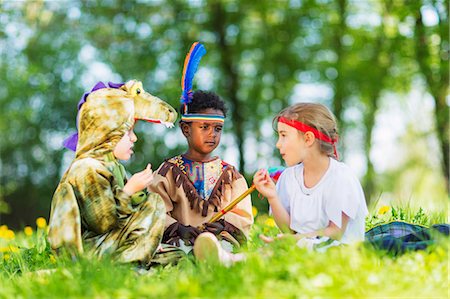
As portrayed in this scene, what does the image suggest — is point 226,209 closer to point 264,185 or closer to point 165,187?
point 264,185

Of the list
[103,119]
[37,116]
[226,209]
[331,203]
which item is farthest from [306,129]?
[37,116]

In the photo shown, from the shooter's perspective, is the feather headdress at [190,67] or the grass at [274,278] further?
the feather headdress at [190,67]

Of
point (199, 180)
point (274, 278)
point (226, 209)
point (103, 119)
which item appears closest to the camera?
point (274, 278)

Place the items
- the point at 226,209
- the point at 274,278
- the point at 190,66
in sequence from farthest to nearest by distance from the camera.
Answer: the point at 190,66 < the point at 226,209 < the point at 274,278

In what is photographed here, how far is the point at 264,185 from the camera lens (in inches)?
164

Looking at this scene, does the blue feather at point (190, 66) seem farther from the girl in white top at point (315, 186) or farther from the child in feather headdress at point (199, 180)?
the girl in white top at point (315, 186)

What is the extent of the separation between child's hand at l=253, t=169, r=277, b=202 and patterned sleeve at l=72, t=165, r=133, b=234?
871 mm

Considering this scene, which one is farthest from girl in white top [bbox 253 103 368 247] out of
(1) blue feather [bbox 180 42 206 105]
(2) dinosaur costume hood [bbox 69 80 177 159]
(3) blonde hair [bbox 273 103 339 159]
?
(2) dinosaur costume hood [bbox 69 80 177 159]

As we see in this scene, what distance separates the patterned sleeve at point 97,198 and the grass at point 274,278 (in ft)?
0.88

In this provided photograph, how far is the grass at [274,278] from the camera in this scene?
2.96m

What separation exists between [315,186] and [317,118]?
0.46 m

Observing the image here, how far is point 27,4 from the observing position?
13.1 m

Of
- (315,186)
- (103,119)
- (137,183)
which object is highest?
(103,119)

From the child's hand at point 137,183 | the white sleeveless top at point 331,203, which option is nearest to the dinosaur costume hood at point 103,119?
the child's hand at point 137,183
